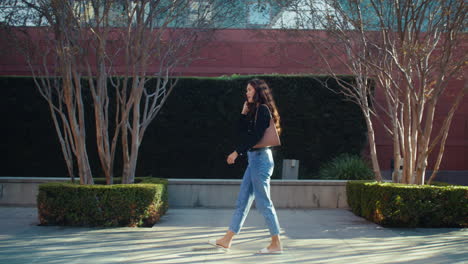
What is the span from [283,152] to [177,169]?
265 centimetres

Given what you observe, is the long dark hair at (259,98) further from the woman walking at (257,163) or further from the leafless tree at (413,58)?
the leafless tree at (413,58)

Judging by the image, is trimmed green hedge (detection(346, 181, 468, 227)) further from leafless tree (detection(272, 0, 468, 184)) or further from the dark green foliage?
the dark green foliage

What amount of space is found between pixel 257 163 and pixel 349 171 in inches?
237

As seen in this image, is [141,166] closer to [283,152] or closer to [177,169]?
[177,169]

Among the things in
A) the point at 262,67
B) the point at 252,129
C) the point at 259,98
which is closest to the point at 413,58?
the point at 259,98

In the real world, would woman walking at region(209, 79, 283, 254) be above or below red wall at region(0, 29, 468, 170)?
below

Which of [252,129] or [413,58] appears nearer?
[252,129]

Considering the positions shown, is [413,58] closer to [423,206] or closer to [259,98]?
[423,206]

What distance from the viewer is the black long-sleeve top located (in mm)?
5625

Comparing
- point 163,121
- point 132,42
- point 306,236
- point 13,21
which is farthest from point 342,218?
point 13,21

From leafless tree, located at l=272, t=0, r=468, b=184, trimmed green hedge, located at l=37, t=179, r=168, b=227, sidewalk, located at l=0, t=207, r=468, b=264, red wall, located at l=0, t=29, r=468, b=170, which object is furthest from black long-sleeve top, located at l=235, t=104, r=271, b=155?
red wall, located at l=0, t=29, r=468, b=170

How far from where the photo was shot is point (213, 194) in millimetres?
9961

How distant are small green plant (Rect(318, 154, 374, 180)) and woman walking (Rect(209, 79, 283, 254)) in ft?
18.7

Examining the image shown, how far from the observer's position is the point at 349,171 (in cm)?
1122
